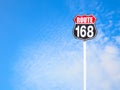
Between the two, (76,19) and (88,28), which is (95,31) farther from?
(76,19)

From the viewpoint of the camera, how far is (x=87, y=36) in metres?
3.56

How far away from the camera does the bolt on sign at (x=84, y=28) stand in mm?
3562

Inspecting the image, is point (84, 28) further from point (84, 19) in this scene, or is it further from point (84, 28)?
point (84, 19)

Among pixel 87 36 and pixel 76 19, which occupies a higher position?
pixel 76 19

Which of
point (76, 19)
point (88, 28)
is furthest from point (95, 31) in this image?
point (76, 19)

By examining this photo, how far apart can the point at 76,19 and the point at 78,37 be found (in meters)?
0.27

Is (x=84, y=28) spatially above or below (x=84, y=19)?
below

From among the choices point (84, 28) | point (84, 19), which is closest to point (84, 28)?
point (84, 28)

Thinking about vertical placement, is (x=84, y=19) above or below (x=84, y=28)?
above

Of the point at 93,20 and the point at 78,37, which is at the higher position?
the point at 93,20

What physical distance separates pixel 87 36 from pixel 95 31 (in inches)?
5.5

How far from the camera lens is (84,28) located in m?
3.56

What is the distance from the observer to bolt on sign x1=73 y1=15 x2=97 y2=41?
11.7 feet

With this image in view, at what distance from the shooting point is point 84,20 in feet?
11.8
